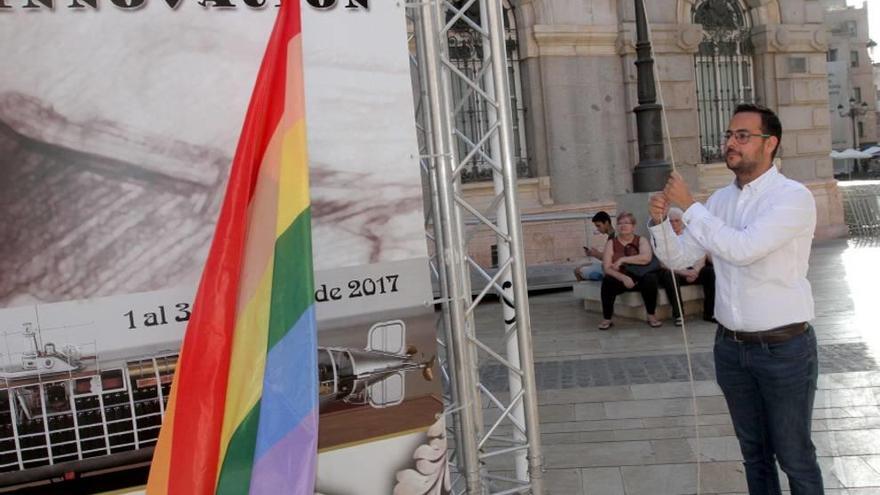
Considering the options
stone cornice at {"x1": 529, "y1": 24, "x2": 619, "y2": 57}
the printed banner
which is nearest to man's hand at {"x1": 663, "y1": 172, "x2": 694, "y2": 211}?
the printed banner

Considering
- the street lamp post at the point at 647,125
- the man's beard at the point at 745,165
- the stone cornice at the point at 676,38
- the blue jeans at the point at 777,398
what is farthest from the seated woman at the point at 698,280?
the stone cornice at the point at 676,38

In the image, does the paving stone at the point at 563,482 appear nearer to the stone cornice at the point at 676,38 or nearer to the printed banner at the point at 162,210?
the printed banner at the point at 162,210

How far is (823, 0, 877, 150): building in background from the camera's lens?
5175 cm

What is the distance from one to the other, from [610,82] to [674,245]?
12011 mm

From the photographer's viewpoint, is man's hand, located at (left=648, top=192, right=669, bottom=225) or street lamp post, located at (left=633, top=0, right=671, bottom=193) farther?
street lamp post, located at (left=633, top=0, right=671, bottom=193)

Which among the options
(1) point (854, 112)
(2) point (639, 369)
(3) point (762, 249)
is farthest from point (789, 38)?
(1) point (854, 112)

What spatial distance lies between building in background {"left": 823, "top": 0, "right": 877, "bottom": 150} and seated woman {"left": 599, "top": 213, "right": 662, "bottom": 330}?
47709 millimetres

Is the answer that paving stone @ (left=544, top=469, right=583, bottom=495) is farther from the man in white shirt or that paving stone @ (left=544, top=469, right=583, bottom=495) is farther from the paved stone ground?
the man in white shirt

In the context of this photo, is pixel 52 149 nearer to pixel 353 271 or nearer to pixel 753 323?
pixel 353 271

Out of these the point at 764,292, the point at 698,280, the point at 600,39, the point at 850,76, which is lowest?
the point at 698,280

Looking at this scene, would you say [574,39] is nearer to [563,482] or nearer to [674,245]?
[563,482]

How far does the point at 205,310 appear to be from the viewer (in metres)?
2.48

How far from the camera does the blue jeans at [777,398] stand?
3.17 metres

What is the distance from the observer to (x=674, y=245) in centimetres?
352
